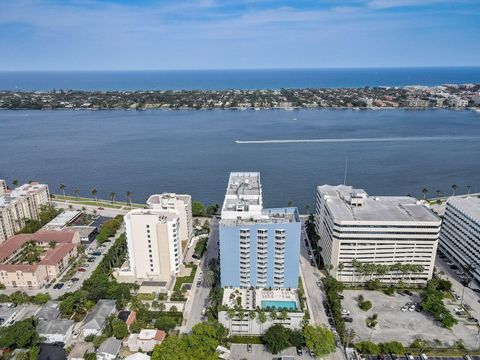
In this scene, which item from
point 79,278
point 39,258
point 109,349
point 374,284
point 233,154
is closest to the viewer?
point 109,349

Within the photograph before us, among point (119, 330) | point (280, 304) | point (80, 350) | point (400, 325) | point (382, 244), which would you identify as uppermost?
point (382, 244)

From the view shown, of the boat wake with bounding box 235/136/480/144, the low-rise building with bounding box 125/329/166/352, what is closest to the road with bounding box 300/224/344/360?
the low-rise building with bounding box 125/329/166/352

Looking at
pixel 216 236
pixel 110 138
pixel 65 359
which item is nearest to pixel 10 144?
pixel 110 138

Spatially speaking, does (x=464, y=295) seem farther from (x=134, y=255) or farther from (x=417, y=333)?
(x=134, y=255)

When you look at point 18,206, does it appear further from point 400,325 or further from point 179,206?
point 400,325

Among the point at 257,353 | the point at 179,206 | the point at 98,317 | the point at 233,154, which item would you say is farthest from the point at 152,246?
the point at 233,154

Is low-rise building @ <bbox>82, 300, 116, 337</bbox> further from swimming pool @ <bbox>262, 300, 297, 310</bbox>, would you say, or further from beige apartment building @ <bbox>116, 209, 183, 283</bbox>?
swimming pool @ <bbox>262, 300, 297, 310</bbox>
